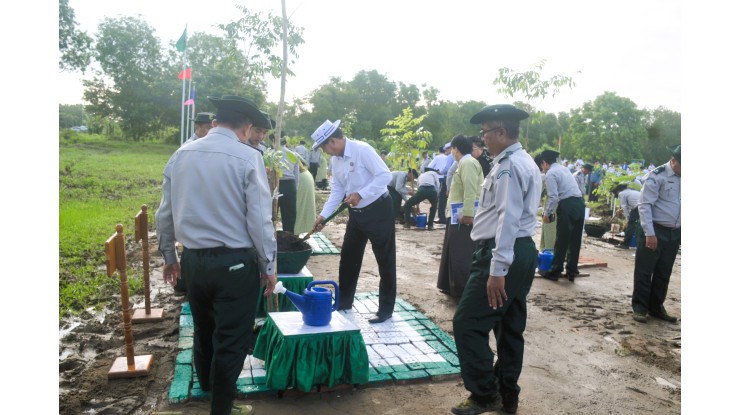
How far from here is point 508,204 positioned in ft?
9.83

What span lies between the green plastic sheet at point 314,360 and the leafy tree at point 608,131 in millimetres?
46016

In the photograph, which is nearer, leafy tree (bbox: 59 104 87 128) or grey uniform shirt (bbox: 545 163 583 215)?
grey uniform shirt (bbox: 545 163 583 215)

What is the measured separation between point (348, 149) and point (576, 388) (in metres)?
2.82

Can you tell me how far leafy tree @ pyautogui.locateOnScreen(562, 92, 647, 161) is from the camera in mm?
45625

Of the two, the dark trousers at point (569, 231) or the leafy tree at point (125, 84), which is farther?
the leafy tree at point (125, 84)

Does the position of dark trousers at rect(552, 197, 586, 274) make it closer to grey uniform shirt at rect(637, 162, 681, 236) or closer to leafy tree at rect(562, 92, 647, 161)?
grey uniform shirt at rect(637, 162, 681, 236)

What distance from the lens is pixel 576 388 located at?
3.77m

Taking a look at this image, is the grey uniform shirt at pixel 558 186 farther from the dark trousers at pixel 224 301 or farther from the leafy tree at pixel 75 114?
the leafy tree at pixel 75 114

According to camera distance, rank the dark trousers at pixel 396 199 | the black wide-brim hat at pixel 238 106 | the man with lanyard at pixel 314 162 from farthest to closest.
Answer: the man with lanyard at pixel 314 162, the dark trousers at pixel 396 199, the black wide-brim hat at pixel 238 106

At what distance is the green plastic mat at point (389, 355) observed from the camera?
349cm

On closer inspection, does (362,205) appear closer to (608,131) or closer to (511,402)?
(511,402)

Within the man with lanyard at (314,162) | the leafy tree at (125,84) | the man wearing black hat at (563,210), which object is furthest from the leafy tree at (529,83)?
the leafy tree at (125,84)

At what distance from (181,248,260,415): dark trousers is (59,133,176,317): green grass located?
276 cm

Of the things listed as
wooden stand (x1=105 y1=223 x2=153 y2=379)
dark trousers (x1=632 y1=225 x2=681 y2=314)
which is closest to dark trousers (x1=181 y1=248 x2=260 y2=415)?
wooden stand (x1=105 y1=223 x2=153 y2=379)
